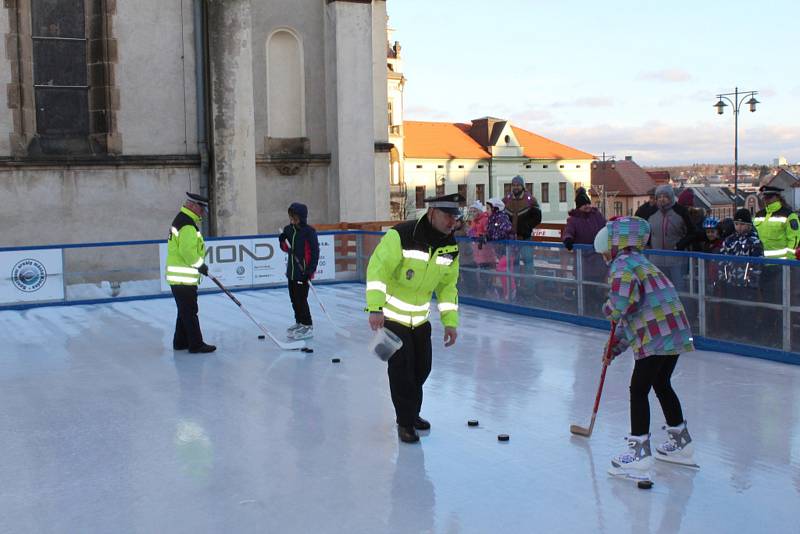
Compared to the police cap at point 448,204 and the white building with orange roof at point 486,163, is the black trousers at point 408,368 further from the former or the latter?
the white building with orange roof at point 486,163

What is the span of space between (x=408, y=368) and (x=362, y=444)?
69 cm

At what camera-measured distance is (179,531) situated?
5.41 m

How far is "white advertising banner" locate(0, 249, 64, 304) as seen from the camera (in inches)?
612

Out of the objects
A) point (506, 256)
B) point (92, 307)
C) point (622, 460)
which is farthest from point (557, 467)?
A: point (92, 307)

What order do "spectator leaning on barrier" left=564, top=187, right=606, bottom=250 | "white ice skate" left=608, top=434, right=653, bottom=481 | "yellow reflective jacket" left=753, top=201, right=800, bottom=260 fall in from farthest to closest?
"spectator leaning on barrier" left=564, top=187, right=606, bottom=250 < "yellow reflective jacket" left=753, top=201, right=800, bottom=260 < "white ice skate" left=608, top=434, right=653, bottom=481

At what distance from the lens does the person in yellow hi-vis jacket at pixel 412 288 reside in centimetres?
685

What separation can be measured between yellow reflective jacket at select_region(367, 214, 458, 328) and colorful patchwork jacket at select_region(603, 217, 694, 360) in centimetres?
135

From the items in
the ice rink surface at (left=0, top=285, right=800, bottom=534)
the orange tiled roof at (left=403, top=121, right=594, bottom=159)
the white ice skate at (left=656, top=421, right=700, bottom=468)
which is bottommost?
the ice rink surface at (left=0, top=285, right=800, bottom=534)

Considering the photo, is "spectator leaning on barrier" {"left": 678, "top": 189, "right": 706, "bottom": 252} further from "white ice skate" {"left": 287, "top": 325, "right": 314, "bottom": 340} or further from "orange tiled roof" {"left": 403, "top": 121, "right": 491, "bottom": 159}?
"orange tiled roof" {"left": 403, "top": 121, "right": 491, "bottom": 159}

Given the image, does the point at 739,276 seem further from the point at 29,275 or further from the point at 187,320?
the point at 29,275

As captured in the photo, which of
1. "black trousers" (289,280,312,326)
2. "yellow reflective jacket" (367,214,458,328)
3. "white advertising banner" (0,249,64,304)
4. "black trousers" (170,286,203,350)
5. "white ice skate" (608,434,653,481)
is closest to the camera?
"white ice skate" (608,434,653,481)

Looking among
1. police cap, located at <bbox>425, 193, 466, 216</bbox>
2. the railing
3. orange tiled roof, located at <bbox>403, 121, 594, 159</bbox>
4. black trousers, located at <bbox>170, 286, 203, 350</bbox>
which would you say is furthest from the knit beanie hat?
orange tiled roof, located at <bbox>403, 121, 594, 159</bbox>

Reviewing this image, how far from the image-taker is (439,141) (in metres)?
83.3

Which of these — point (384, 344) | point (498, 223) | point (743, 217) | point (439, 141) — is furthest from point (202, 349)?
point (439, 141)
